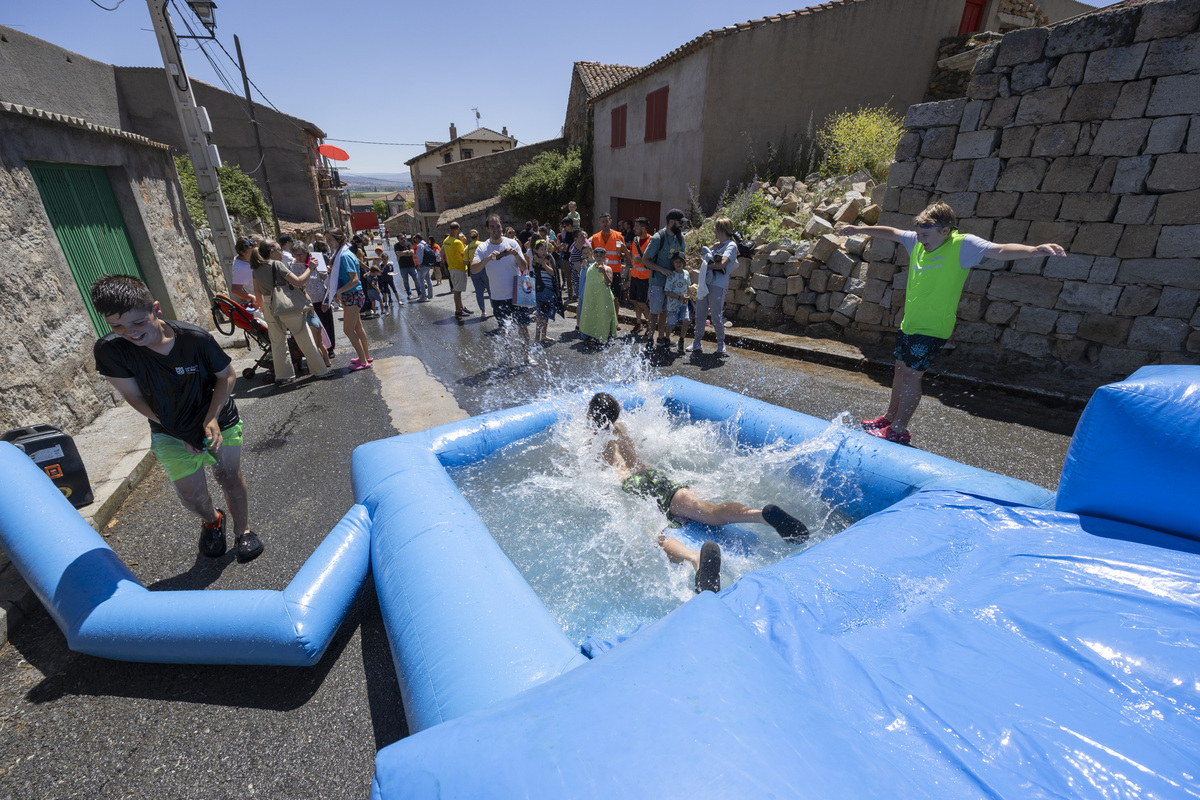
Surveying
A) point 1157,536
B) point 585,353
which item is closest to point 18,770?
point 1157,536

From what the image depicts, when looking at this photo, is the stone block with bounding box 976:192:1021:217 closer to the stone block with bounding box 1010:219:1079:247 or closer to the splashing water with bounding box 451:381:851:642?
the stone block with bounding box 1010:219:1079:247

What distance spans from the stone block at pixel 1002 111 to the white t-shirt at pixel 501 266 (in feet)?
18.7

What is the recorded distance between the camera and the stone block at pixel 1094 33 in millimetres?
4688

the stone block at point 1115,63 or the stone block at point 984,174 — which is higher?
the stone block at point 1115,63

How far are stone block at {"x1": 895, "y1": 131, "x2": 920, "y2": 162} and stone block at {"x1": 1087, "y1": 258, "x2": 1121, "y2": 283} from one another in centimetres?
233

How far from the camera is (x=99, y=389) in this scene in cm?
502

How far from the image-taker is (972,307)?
237 inches

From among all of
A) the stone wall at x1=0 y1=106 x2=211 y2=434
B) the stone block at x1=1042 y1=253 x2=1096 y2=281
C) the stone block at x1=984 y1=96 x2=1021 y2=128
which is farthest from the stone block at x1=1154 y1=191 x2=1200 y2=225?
the stone wall at x1=0 y1=106 x2=211 y2=434

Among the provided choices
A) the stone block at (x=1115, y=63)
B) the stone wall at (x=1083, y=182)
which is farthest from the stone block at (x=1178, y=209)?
the stone block at (x=1115, y=63)

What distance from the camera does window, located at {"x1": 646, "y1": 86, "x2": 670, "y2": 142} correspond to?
13.0 meters

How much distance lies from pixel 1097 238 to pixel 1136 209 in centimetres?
35

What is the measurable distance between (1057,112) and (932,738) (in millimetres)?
6777

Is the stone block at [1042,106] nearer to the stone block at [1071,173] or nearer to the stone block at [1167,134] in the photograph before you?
the stone block at [1071,173]

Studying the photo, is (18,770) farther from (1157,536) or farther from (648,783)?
(1157,536)
